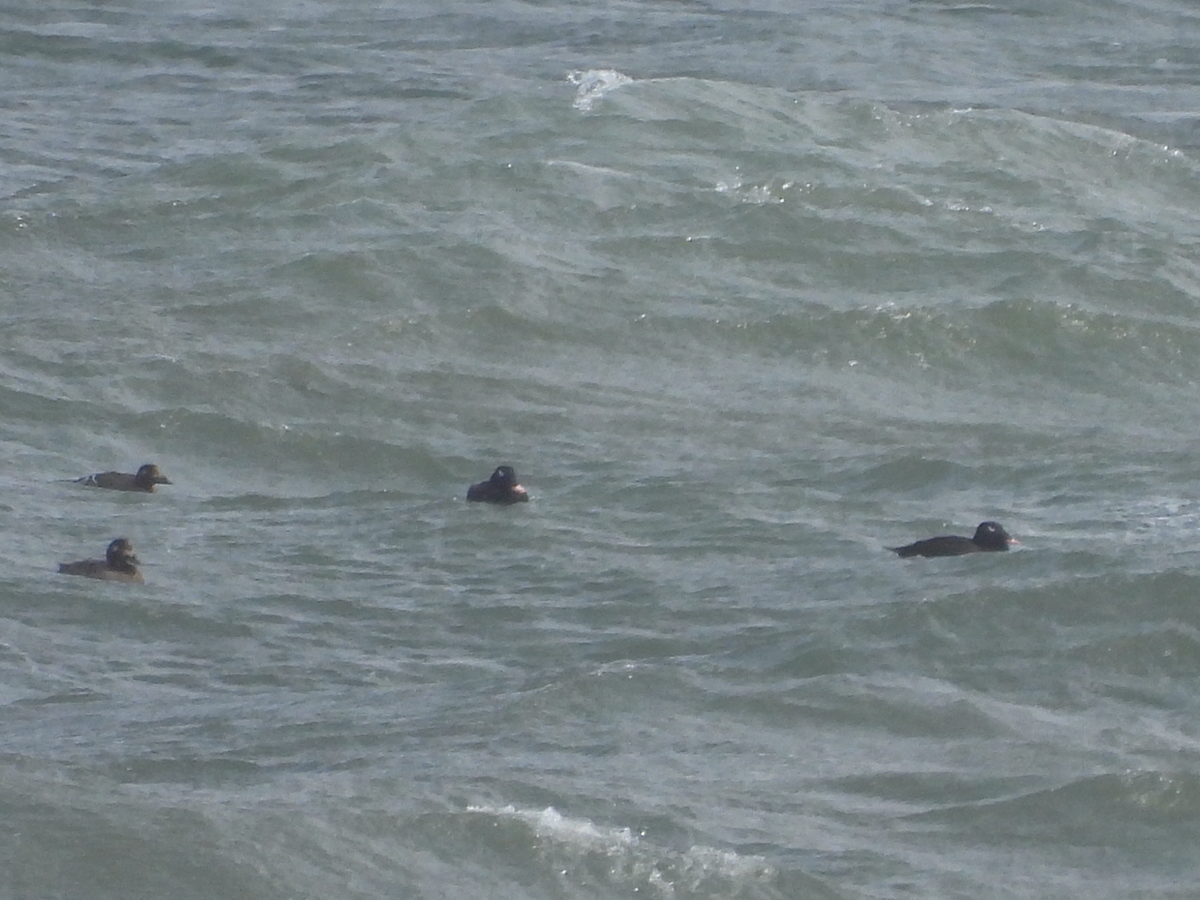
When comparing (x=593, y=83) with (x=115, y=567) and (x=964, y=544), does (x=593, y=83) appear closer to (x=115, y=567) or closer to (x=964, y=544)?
(x=964, y=544)

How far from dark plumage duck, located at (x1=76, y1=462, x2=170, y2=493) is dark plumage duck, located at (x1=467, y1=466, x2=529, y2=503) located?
80.6 inches

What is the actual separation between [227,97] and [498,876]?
1988cm

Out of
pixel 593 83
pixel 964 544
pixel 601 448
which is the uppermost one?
pixel 593 83

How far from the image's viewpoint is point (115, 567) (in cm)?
1605

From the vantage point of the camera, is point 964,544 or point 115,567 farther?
point 964,544

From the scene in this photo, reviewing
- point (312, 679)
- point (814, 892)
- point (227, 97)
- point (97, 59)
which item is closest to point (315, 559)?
point (312, 679)

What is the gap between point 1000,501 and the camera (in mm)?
18312

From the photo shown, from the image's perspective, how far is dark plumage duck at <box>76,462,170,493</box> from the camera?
59.6ft

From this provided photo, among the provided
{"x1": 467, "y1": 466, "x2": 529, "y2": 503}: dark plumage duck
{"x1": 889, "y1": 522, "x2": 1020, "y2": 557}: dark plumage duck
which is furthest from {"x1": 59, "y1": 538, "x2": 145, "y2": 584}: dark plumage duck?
{"x1": 889, "y1": 522, "x2": 1020, "y2": 557}: dark plumage duck

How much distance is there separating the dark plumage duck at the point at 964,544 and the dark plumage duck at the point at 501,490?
239cm

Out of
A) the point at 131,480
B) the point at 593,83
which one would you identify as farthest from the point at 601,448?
the point at 593,83

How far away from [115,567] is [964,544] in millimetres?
4910

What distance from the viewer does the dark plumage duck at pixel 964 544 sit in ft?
54.9

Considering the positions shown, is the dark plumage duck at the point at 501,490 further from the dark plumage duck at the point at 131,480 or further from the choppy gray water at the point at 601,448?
the dark plumage duck at the point at 131,480
